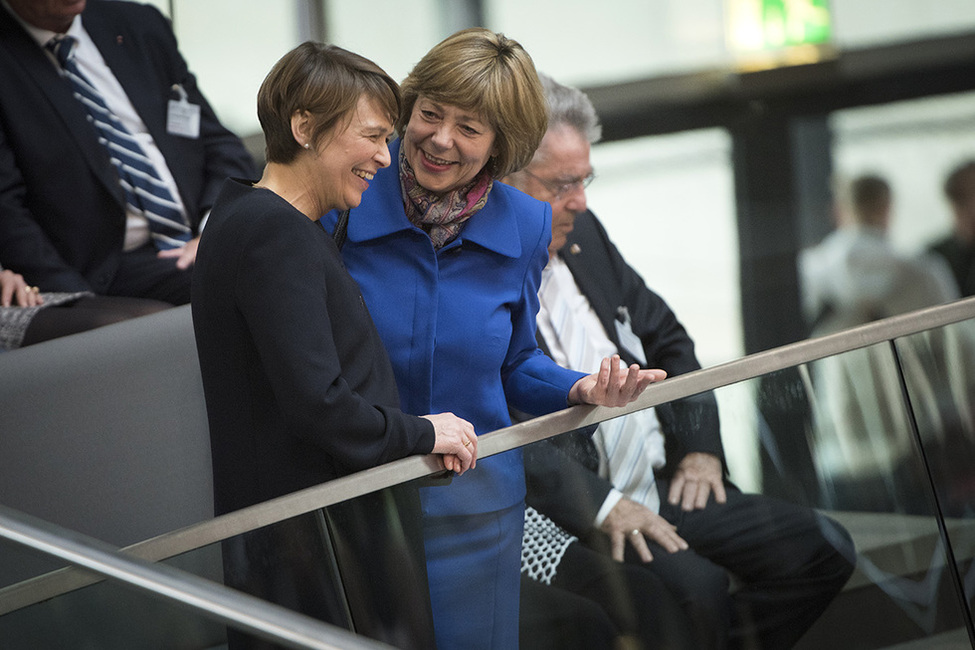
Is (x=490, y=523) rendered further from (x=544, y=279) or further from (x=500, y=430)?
(x=544, y=279)

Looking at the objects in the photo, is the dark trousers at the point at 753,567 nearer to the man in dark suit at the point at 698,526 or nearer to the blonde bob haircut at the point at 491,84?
the man in dark suit at the point at 698,526

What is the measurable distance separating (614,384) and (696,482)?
0.76 feet

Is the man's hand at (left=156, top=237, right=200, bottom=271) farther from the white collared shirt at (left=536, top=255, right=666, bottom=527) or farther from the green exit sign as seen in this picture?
the green exit sign

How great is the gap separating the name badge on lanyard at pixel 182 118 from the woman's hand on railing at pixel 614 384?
1505 mm

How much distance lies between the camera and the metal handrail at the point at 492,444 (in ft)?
4.77

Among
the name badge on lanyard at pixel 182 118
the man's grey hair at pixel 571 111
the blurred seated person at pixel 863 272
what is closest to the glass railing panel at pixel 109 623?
the man's grey hair at pixel 571 111

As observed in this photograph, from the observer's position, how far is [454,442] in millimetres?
1529

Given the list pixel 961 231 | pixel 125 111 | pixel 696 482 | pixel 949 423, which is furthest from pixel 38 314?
pixel 961 231

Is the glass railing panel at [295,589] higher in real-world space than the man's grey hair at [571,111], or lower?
lower

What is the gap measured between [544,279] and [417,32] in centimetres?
294

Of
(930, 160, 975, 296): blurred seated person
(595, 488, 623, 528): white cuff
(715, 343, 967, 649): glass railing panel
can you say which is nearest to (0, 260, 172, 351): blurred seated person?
(595, 488, 623, 528): white cuff

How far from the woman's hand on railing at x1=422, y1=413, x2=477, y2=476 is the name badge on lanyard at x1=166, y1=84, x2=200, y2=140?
Answer: 1511mm

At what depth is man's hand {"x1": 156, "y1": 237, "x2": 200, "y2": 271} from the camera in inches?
102

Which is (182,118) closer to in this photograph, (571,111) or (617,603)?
(571,111)
